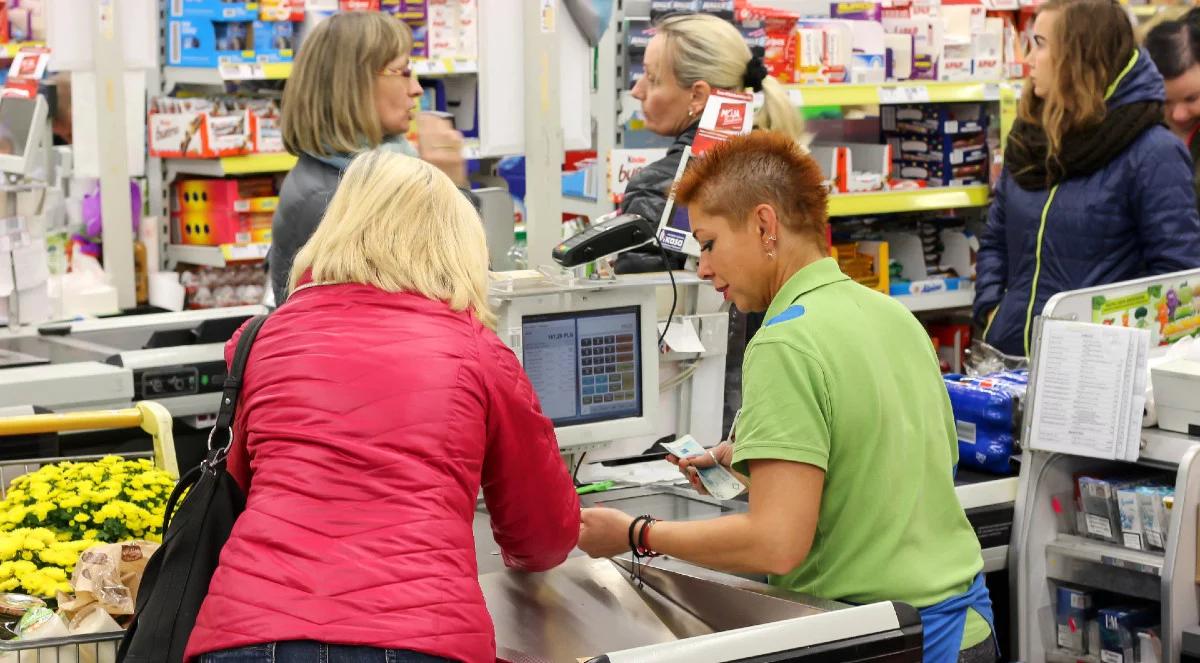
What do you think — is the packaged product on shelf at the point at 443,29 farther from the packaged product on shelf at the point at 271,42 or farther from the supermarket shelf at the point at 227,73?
the packaged product on shelf at the point at 271,42

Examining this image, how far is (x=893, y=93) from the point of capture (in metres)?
5.75

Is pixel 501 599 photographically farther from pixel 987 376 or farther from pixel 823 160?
pixel 823 160

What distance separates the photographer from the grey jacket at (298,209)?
3234 millimetres

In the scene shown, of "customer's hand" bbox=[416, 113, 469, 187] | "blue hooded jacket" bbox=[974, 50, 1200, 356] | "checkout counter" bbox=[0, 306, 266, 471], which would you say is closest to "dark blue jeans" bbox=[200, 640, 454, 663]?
"checkout counter" bbox=[0, 306, 266, 471]

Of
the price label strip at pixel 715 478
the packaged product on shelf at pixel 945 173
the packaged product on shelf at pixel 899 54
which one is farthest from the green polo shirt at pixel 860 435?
the packaged product on shelf at pixel 945 173

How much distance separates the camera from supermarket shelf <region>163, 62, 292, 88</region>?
4836mm

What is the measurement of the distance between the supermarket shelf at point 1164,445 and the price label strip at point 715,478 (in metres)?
1.08

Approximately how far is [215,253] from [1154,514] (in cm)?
330

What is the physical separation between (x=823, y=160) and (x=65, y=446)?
3420 millimetres

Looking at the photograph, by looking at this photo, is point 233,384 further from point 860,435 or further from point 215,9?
point 215,9

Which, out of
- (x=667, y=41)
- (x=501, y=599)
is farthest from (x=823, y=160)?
(x=501, y=599)

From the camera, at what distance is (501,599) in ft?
7.27

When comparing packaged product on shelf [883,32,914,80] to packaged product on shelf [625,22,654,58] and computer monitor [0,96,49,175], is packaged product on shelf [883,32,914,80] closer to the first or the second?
packaged product on shelf [625,22,654,58]

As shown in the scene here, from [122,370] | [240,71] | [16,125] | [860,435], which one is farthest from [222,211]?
[860,435]
